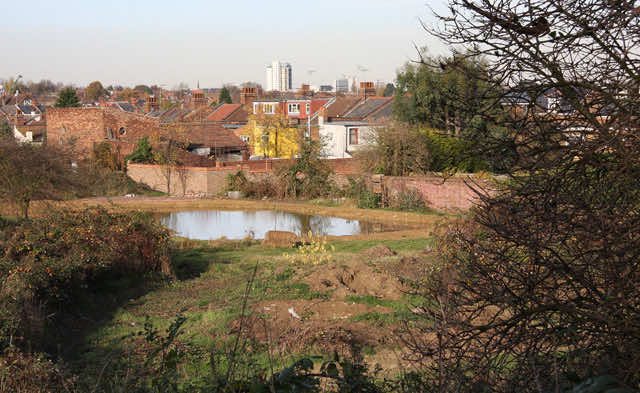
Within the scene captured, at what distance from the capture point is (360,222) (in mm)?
29312

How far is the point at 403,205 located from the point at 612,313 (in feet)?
89.9

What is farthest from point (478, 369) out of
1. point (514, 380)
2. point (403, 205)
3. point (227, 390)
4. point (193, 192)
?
point (193, 192)

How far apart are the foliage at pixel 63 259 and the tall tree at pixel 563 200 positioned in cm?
669

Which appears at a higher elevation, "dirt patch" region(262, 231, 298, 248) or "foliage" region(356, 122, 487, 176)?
"foliage" region(356, 122, 487, 176)

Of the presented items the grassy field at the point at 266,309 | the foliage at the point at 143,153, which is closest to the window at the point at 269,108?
the foliage at the point at 143,153

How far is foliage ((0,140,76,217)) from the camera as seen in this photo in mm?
22922

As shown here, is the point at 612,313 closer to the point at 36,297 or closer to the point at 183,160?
the point at 36,297

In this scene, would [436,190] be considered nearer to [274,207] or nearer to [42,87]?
[274,207]

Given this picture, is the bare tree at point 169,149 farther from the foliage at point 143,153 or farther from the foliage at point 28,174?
the foliage at point 28,174

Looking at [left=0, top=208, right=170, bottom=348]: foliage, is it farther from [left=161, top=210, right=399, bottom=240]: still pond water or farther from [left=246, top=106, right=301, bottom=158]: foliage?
[left=246, top=106, right=301, bottom=158]: foliage

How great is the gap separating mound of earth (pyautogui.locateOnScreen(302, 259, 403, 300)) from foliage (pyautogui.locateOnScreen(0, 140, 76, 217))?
1426 cm

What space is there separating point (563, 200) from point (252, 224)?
25302 millimetres

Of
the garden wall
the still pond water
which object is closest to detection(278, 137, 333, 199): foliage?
the garden wall

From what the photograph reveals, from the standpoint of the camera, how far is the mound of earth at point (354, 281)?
510 inches
